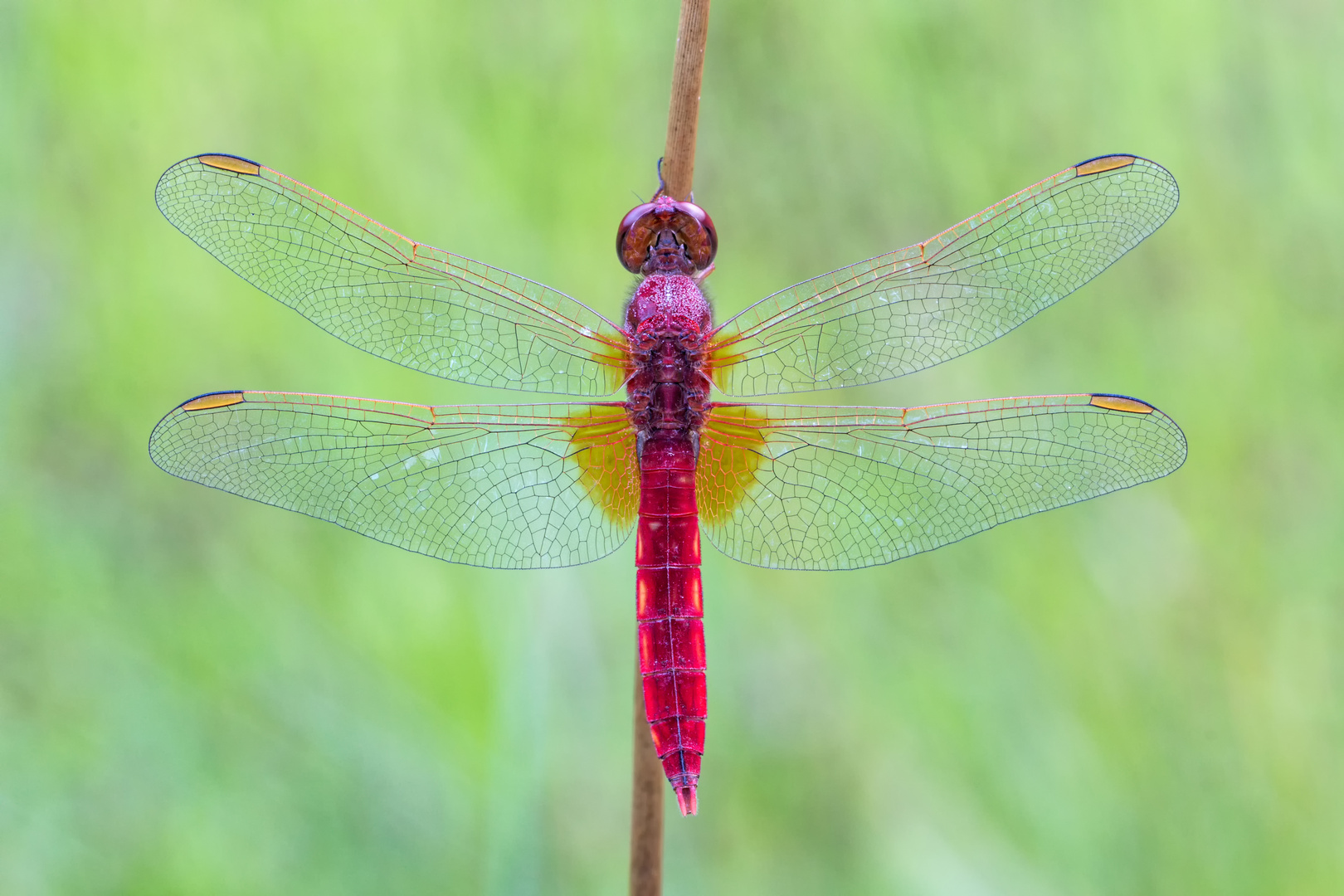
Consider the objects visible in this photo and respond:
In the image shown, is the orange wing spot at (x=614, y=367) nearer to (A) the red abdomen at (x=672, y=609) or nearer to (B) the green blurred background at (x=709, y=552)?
(A) the red abdomen at (x=672, y=609)

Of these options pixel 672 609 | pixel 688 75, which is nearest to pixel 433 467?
pixel 672 609

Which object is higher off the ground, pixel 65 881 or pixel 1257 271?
pixel 1257 271

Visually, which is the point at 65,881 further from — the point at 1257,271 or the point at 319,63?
the point at 1257,271

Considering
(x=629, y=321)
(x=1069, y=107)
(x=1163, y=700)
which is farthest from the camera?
(x=1069, y=107)

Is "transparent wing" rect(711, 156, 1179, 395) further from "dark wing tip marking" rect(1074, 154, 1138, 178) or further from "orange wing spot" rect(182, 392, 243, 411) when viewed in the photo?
"orange wing spot" rect(182, 392, 243, 411)

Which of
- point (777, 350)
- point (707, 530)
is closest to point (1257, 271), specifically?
point (777, 350)

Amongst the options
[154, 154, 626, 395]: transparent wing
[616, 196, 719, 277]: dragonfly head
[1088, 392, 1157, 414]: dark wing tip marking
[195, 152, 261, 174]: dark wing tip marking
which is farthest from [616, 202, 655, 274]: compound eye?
[1088, 392, 1157, 414]: dark wing tip marking

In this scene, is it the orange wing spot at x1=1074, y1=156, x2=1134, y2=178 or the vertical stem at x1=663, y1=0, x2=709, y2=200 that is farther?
the orange wing spot at x1=1074, y1=156, x2=1134, y2=178
